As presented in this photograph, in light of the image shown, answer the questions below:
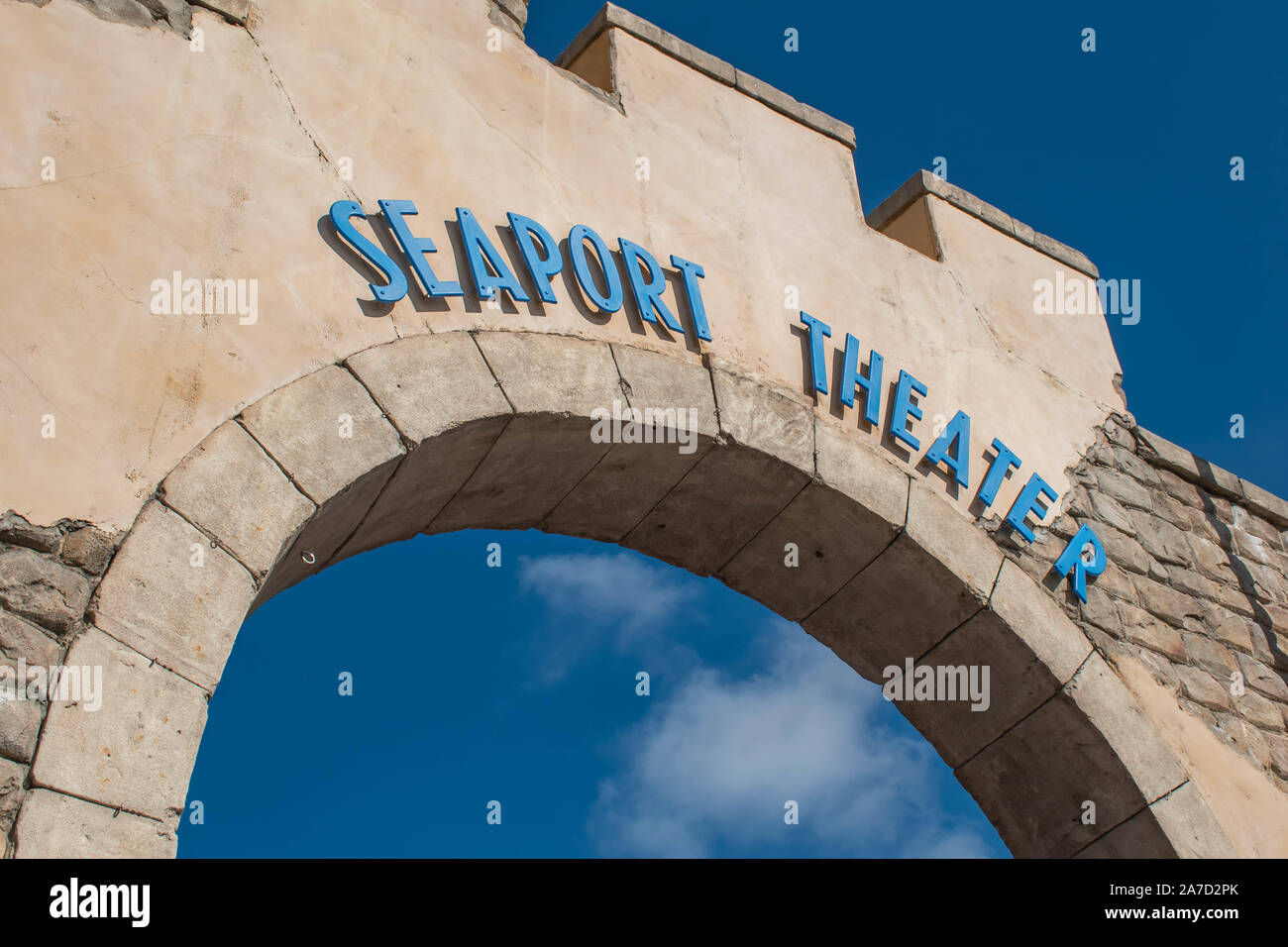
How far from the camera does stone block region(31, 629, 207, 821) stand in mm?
3121

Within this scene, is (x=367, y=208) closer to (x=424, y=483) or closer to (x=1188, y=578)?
(x=424, y=483)

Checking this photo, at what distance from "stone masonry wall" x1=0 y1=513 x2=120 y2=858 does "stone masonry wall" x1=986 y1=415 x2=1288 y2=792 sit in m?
3.58

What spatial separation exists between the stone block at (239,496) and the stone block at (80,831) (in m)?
0.76

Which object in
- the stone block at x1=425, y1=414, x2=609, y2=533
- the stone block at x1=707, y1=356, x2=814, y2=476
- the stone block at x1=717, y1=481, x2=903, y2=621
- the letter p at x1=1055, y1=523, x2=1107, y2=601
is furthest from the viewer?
the letter p at x1=1055, y1=523, x2=1107, y2=601

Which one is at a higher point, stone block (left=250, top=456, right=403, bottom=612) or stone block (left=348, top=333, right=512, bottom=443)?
stone block (left=348, top=333, right=512, bottom=443)

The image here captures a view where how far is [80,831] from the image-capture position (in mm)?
3074

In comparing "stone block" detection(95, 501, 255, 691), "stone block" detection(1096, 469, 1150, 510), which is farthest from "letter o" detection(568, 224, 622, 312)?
"stone block" detection(1096, 469, 1150, 510)

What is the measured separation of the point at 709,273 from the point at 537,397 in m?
1.17

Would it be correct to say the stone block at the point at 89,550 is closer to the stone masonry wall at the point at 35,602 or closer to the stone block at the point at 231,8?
the stone masonry wall at the point at 35,602

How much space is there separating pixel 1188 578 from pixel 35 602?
494cm

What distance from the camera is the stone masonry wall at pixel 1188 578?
5.73 metres

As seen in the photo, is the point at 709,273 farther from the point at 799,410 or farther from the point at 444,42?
the point at 444,42

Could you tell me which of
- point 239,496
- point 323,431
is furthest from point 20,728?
point 323,431

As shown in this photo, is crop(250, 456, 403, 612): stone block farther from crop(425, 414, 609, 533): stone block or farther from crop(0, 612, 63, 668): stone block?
crop(0, 612, 63, 668): stone block
